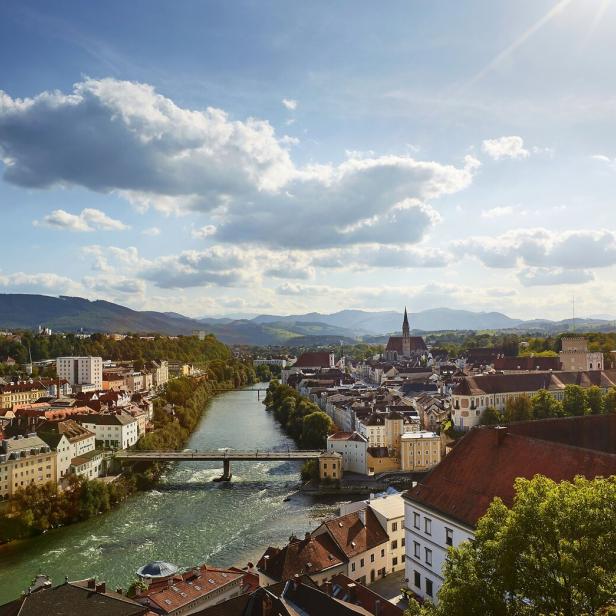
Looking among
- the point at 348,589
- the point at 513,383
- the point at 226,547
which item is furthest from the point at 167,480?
the point at 513,383

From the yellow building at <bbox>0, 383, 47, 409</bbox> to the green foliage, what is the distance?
28.1 m

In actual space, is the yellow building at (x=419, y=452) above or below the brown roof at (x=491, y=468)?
below

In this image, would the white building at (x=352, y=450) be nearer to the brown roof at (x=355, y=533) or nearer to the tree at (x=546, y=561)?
the brown roof at (x=355, y=533)

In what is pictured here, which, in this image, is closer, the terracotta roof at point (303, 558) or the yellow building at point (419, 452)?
the terracotta roof at point (303, 558)

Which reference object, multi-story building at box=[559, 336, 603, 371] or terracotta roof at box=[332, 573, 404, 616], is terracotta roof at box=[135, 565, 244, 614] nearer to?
terracotta roof at box=[332, 573, 404, 616]

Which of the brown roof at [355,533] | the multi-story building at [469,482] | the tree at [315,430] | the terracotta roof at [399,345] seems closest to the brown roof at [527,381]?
the tree at [315,430]

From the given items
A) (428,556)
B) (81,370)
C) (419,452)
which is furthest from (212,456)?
(81,370)

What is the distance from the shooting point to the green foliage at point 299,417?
56.3 m

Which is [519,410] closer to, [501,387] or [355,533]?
[501,387]

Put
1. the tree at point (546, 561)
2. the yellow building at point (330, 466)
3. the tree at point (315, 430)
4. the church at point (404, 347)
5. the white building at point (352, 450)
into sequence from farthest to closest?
the church at point (404, 347), the tree at point (315, 430), the white building at point (352, 450), the yellow building at point (330, 466), the tree at point (546, 561)

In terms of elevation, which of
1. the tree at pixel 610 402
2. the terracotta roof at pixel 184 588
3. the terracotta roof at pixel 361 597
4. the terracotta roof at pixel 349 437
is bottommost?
the terracotta roof at pixel 184 588

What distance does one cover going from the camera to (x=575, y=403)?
58.0 meters

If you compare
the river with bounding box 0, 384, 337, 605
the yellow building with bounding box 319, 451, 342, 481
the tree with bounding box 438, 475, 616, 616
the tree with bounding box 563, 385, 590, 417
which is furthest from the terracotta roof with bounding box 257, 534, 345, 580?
the tree with bounding box 563, 385, 590, 417

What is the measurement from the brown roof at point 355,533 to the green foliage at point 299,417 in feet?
90.5
